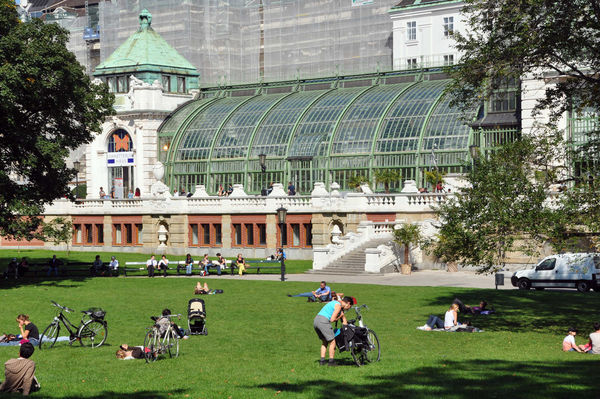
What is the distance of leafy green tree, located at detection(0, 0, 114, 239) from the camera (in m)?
44.8

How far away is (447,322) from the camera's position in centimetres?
3092

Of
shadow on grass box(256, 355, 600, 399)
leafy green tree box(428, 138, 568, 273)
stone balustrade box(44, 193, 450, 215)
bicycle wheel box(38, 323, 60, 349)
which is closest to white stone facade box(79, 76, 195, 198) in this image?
stone balustrade box(44, 193, 450, 215)

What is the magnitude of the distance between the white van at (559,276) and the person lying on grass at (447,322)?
13.3 m

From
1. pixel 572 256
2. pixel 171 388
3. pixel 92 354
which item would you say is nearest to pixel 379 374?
pixel 171 388

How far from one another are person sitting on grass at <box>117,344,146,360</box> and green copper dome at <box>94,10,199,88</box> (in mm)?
59724

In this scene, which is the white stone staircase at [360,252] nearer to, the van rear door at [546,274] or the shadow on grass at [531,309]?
the van rear door at [546,274]

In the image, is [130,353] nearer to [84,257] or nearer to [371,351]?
[371,351]

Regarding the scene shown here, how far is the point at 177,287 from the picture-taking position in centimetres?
4662

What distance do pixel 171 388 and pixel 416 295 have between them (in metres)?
20.3

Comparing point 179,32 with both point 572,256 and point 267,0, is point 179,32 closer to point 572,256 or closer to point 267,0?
point 267,0

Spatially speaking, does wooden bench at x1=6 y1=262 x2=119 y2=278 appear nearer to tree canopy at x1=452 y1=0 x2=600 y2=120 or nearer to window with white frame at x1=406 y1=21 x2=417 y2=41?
tree canopy at x1=452 y1=0 x2=600 y2=120

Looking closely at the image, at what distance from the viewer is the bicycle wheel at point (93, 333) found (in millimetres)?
28675

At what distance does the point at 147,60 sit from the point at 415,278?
43.1m

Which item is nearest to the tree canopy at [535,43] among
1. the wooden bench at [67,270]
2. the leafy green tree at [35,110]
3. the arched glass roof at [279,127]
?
the leafy green tree at [35,110]
